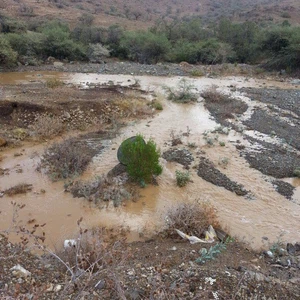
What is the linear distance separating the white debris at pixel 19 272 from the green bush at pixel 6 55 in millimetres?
17733

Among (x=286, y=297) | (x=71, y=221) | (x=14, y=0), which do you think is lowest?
(x=71, y=221)

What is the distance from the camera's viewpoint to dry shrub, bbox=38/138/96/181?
7660 mm

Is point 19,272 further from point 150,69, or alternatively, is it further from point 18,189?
point 150,69

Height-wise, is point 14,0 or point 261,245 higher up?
point 14,0

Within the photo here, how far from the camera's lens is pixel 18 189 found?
6.97 meters

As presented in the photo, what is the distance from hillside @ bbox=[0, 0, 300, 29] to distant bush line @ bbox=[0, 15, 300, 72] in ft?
34.7

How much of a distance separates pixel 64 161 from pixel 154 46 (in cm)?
1893

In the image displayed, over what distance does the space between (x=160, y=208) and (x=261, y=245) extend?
2080mm

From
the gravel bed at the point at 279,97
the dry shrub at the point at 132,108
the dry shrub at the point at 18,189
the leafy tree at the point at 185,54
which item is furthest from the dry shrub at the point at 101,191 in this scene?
the leafy tree at the point at 185,54

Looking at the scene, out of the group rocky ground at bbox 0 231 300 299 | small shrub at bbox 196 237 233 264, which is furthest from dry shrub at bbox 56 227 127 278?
small shrub at bbox 196 237 233 264

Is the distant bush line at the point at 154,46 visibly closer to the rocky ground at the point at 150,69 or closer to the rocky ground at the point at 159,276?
the rocky ground at the point at 150,69

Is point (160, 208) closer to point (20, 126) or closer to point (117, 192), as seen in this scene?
point (117, 192)

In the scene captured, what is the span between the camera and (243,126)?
11.2m

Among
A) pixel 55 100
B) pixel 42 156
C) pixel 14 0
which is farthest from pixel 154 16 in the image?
pixel 42 156
